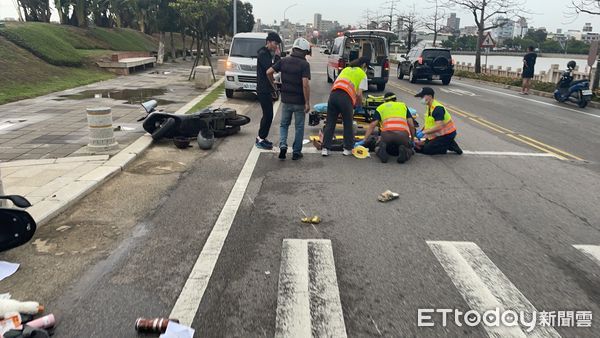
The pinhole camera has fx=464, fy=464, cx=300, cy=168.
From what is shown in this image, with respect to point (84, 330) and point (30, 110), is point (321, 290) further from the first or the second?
point (30, 110)

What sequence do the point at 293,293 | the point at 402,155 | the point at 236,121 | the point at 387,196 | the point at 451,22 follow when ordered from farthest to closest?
the point at 451,22 < the point at 236,121 < the point at 402,155 < the point at 387,196 < the point at 293,293

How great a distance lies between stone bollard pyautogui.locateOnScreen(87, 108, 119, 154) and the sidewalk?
0.91 feet

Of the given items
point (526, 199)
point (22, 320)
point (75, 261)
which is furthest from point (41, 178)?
point (526, 199)

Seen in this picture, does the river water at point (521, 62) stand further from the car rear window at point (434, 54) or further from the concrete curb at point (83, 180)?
the concrete curb at point (83, 180)

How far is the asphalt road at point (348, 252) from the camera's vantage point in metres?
3.39

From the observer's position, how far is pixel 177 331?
305cm

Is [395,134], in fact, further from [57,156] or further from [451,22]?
[451,22]

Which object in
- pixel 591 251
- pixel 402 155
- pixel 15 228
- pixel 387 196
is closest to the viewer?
pixel 15 228

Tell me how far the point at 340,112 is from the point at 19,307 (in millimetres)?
5990

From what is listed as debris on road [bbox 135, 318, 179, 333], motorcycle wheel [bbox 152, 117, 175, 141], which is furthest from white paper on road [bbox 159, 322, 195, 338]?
motorcycle wheel [bbox 152, 117, 175, 141]

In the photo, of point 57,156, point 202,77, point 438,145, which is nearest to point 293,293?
point 438,145

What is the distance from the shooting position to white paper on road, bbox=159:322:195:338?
9.95 ft

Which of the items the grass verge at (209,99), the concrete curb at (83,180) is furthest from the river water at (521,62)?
the concrete curb at (83,180)

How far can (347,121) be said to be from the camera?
26.9 ft
